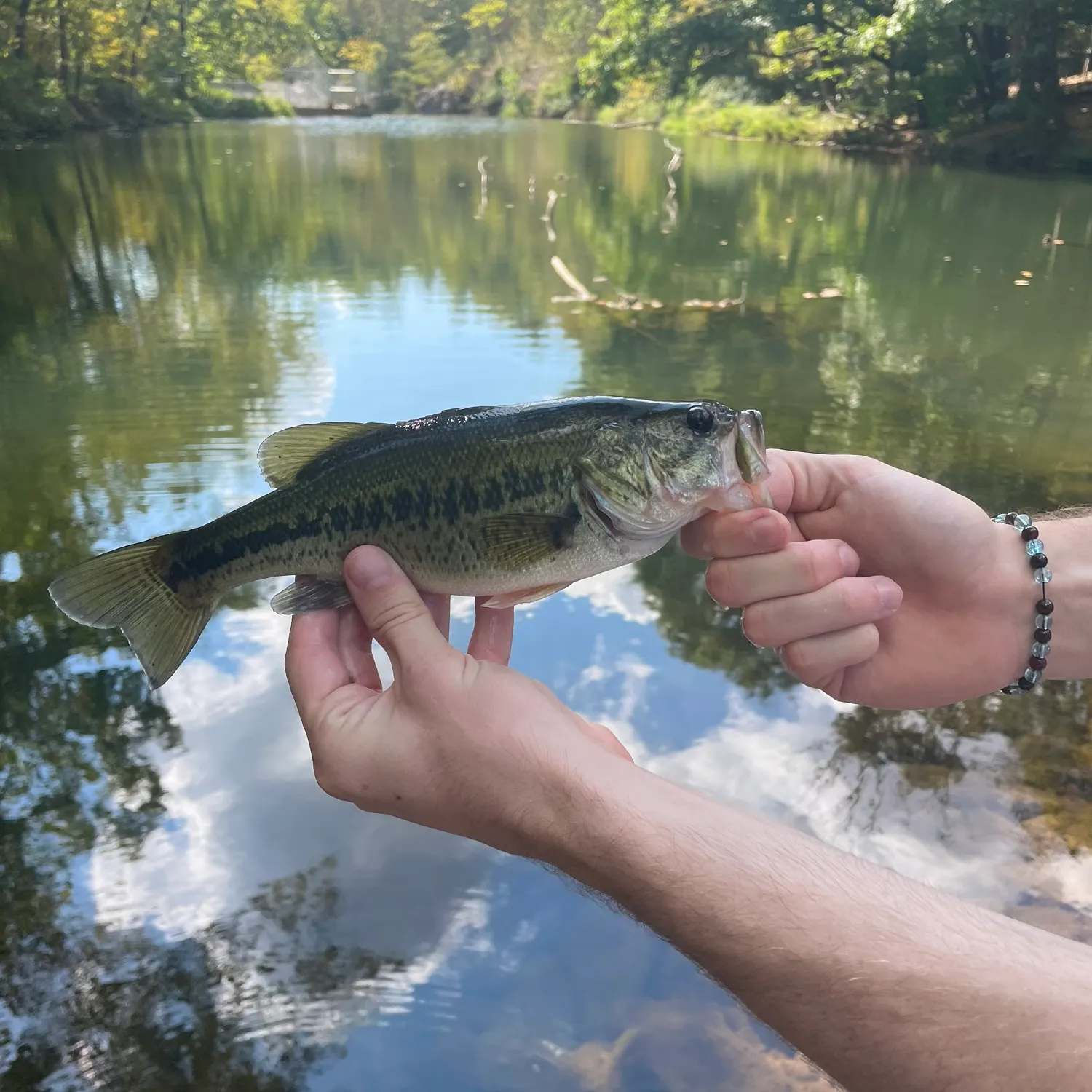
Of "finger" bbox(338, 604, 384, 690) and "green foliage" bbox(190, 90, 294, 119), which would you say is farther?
"green foliage" bbox(190, 90, 294, 119)

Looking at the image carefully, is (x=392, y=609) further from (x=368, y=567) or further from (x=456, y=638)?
(x=456, y=638)

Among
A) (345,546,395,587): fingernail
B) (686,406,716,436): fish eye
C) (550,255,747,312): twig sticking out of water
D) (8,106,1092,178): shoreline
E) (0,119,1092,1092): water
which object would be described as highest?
(8,106,1092,178): shoreline

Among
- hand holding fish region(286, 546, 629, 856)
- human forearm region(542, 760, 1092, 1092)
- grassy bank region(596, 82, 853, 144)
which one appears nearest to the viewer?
human forearm region(542, 760, 1092, 1092)

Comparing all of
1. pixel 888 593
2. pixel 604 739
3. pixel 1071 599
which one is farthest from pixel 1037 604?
pixel 604 739

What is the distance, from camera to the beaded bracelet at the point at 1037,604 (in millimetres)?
1894

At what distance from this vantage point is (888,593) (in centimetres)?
171

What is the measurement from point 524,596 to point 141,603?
2.64 feet

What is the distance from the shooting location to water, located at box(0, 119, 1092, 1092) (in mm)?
2518

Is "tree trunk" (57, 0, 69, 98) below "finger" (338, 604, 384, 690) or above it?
above

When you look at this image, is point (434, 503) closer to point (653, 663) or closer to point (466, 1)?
point (653, 663)

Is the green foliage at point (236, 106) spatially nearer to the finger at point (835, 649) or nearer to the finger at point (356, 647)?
the finger at point (356, 647)

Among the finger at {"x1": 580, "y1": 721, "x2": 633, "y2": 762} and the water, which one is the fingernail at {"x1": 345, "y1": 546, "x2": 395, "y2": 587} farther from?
the water

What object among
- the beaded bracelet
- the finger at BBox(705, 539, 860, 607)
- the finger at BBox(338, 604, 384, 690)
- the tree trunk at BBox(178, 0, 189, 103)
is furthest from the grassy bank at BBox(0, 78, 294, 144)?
the beaded bracelet

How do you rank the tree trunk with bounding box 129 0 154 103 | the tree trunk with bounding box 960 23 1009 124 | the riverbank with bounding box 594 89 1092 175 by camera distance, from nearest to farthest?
the riverbank with bounding box 594 89 1092 175 → the tree trunk with bounding box 960 23 1009 124 → the tree trunk with bounding box 129 0 154 103
